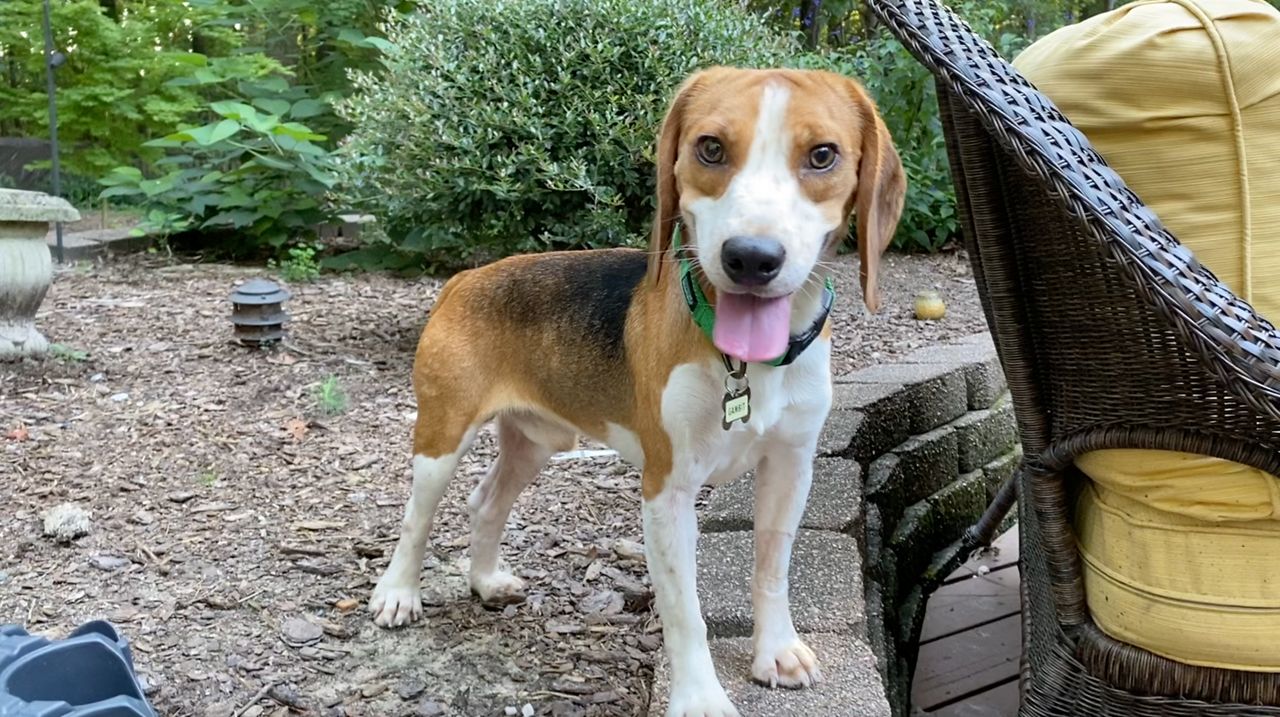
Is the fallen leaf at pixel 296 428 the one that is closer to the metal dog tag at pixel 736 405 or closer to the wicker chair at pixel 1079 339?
the metal dog tag at pixel 736 405

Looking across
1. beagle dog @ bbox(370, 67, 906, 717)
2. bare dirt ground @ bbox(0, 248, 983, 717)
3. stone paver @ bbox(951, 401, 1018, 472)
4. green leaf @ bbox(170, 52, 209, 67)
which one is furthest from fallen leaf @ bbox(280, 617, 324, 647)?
green leaf @ bbox(170, 52, 209, 67)

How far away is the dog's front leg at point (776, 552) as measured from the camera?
7.39ft

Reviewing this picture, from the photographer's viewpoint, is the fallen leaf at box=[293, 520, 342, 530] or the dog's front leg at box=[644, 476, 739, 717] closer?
the dog's front leg at box=[644, 476, 739, 717]

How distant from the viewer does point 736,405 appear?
6.83 feet

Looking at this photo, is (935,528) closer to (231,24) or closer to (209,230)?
(209,230)

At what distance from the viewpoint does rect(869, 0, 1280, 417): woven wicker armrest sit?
133cm

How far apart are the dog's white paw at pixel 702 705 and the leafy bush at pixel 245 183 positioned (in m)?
6.06

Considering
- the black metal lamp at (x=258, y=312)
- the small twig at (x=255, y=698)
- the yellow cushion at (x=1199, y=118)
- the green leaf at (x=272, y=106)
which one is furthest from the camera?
the green leaf at (x=272, y=106)

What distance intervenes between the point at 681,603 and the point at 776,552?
28 cm

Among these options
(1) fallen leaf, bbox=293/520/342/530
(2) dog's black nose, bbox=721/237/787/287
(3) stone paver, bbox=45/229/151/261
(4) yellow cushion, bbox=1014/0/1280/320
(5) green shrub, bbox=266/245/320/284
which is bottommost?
(3) stone paver, bbox=45/229/151/261

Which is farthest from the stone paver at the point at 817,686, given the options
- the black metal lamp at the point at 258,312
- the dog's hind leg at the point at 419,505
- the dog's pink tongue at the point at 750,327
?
the black metal lamp at the point at 258,312

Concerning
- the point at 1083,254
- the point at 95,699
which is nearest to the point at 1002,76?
the point at 1083,254

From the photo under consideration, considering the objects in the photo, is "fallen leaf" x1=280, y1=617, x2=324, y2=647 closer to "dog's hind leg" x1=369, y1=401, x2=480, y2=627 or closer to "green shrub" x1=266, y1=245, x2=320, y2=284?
"dog's hind leg" x1=369, y1=401, x2=480, y2=627

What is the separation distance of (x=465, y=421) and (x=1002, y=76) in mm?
1735
